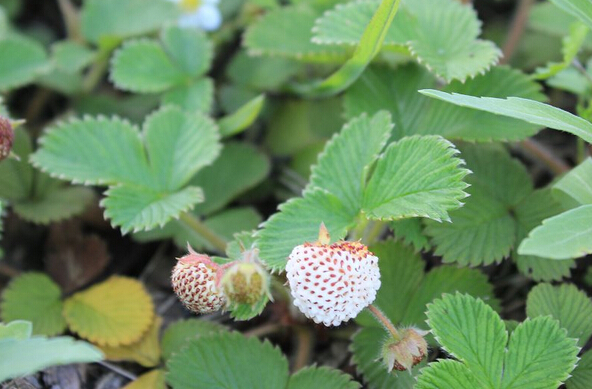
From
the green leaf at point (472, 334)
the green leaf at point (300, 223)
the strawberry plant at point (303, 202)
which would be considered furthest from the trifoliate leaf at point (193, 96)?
the green leaf at point (472, 334)

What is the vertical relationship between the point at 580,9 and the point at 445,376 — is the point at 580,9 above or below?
above

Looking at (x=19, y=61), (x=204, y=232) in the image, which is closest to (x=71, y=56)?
(x=19, y=61)

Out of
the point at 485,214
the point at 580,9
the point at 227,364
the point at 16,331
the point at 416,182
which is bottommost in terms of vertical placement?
the point at 227,364

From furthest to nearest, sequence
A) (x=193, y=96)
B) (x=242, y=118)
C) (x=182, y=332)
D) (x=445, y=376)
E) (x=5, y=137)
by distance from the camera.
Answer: (x=193, y=96)
(x=242, y=118)
(x=182, y=332)
(x=5, y=137)
(x=445, y=376)

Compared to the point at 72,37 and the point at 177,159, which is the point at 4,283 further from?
the point at 72,37

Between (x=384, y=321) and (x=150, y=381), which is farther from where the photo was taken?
(x=150, y=381)

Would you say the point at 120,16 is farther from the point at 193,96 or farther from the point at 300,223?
the point at 300,223

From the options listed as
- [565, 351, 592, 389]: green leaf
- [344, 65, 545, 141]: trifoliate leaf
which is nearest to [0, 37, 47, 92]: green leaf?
[344, 65, 545, 141]: trifoliate leaf

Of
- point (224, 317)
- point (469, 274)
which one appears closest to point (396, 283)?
point (469, 274)

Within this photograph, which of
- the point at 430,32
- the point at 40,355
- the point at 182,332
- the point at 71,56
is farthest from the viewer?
the point at 71,56

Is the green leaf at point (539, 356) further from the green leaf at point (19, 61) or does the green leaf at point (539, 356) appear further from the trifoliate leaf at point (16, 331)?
the green leaf at point (19, 61)
